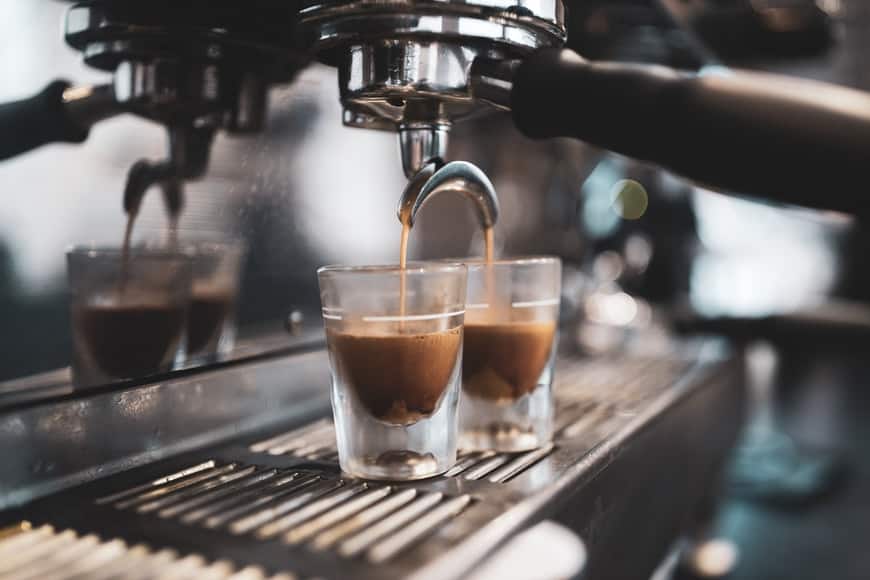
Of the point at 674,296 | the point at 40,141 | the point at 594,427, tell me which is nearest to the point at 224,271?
the point at 40,141

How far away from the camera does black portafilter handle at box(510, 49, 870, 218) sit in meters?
0.35

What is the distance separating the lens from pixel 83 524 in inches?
15.9

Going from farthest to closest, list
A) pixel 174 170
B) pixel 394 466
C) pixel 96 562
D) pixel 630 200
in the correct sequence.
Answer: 1. pixel 630 200
2. pixel 174 170
3. pixel 394 466
4. pixel 96 562

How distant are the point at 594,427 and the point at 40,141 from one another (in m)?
0.38

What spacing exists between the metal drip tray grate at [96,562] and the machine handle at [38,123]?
0.21 metres

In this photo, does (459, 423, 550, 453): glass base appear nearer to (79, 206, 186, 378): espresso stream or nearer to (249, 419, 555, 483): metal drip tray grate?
(249, 419, 555, 483): metal drip tray grate

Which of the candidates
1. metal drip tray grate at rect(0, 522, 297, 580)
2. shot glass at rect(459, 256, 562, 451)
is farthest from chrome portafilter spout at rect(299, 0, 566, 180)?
metal drip tray grate at rect(0, 522, 297, 580)

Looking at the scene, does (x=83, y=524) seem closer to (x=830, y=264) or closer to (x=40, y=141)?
(x=40, y=141)

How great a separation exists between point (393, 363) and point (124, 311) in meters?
0.18

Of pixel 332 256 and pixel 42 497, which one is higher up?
pixel 332 256

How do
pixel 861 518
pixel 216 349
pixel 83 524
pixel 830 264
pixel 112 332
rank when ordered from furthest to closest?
pixel 830 264
pixel 861 518
pixel 216 349
pixel 112 332
pixel 83 524

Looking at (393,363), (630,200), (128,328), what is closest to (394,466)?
(393,363)

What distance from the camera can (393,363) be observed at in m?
0.44

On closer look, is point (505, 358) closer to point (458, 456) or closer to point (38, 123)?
point (458, 456)
